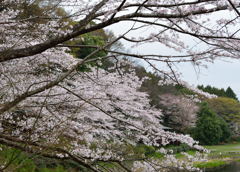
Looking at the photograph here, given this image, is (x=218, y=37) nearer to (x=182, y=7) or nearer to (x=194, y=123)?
(x=182, y=7)

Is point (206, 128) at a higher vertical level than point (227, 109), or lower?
lower

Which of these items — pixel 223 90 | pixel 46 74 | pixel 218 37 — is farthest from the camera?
pixel 223 90

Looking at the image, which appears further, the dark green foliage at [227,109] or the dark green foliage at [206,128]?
the dark green foliage at [227,109]

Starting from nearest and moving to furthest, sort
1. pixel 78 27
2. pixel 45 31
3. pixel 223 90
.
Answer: pixel 78 27, pixel 45 31, pixel 223 90

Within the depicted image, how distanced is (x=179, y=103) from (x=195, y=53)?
823 inches

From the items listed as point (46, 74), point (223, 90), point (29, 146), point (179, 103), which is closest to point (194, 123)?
point (179, 103)

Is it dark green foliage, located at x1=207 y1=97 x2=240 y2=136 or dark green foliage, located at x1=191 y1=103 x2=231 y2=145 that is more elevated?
dark green foliage, located at x1=207 y1=97 x2=240 y2=136

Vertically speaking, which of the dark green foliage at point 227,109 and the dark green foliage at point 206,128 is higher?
the dark green foliage at point 227,109

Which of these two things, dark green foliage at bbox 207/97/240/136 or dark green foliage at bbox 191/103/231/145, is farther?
dark green foliage at bbox 207/97/240/136

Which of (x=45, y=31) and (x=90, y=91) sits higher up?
(x=45, y=31)

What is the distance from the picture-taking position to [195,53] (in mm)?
2797

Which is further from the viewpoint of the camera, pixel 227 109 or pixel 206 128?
pixel 227 109

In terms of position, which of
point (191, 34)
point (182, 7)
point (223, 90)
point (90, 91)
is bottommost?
point (90, 91)

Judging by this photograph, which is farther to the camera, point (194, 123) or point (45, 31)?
point (194, 123)
